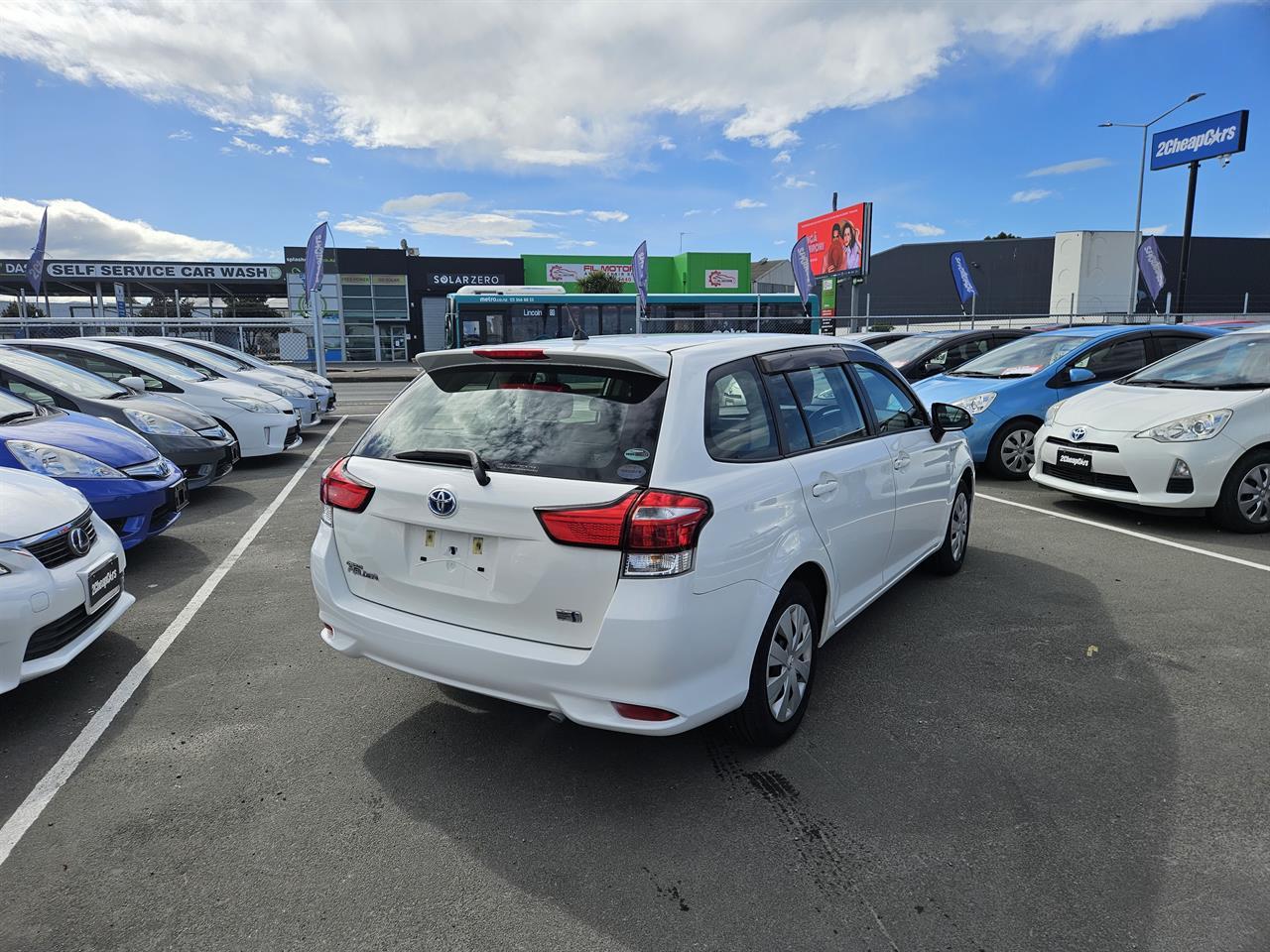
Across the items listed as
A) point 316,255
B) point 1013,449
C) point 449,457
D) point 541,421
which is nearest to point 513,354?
point 541,421

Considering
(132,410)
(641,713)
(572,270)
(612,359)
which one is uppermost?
(572,270)

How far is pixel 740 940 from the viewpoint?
2.26m

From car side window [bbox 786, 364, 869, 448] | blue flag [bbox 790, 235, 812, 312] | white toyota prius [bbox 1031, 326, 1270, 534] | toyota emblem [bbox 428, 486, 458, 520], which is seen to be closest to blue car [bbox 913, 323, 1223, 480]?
white toyota prius [bbox 1031, 326, 1270, 534]

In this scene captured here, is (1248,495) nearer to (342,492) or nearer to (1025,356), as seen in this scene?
(1025,356)

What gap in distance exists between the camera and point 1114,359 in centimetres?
915

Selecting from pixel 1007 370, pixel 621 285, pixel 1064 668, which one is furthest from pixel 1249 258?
pixel 1064 668

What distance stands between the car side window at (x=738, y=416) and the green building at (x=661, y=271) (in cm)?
4300

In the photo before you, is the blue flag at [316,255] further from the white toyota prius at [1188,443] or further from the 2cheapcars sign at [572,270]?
the 2cheapcars sign at [572,270]

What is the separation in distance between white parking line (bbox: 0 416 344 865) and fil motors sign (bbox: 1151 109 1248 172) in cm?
3109

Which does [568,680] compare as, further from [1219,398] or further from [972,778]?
[1219,398]

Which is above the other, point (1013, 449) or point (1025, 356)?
point (1025, 356)

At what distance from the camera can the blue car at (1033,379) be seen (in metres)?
8.84

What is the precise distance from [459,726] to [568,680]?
39.5 inches

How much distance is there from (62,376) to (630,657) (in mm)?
7691
